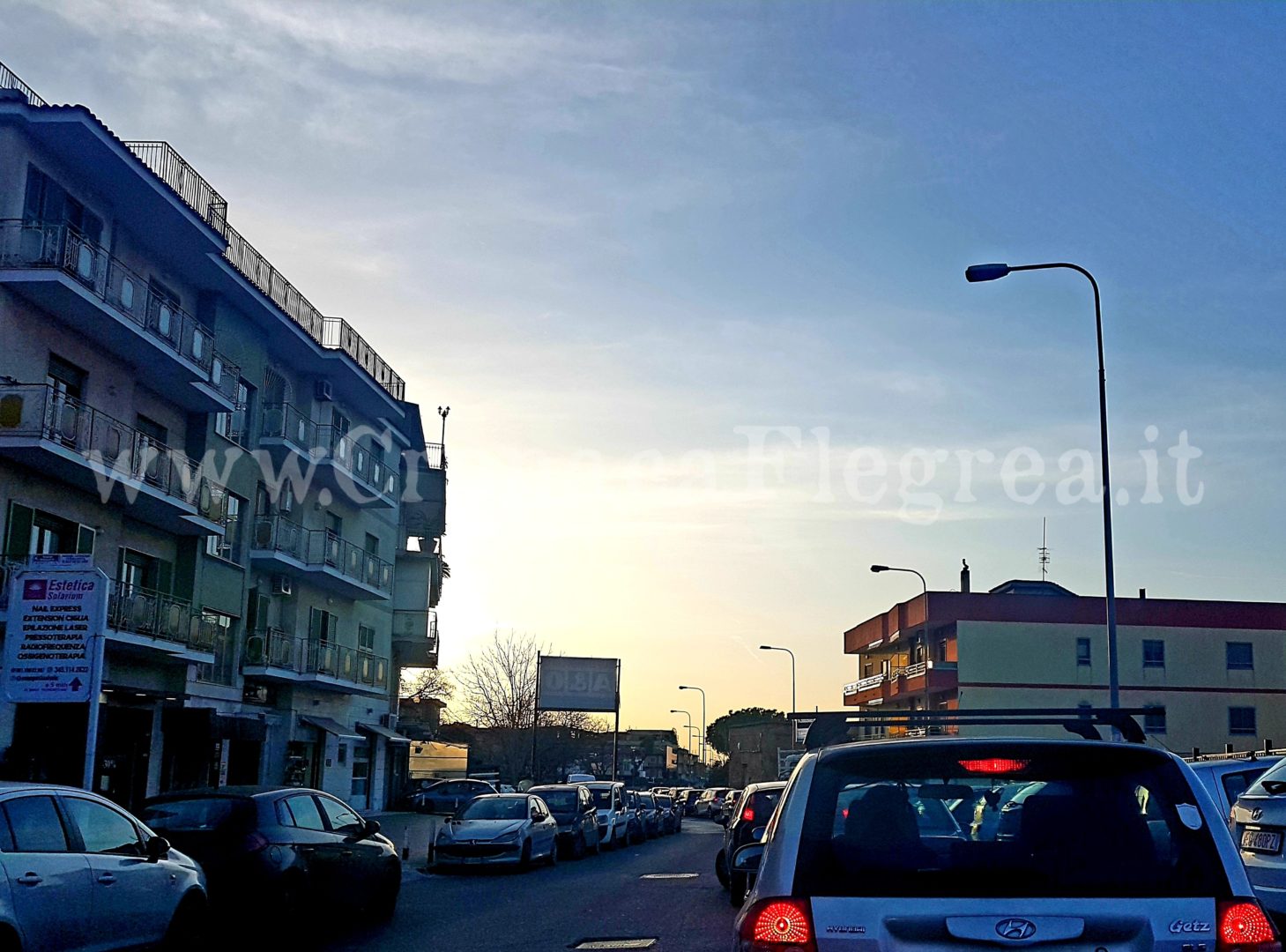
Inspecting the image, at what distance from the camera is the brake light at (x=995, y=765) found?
469cm

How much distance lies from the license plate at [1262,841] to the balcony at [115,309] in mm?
20915

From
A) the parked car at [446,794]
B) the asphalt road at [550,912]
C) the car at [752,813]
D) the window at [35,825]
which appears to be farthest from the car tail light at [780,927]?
the parked car at [446,794]

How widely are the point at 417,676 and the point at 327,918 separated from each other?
268 feet

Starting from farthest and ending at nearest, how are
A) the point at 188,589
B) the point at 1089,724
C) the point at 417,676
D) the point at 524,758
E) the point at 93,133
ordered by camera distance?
the point at 417,676 < the point at 524,758 < the point at 188,589 < the point at 93,133 < the point at 1089,724

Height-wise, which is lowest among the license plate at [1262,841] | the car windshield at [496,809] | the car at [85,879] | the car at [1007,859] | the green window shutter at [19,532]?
the car windshield at [496,809]

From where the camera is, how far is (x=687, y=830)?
54.8 metres

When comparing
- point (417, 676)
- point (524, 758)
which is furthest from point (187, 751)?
point (417, 676)

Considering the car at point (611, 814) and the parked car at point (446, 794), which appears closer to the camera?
the car at point (611, 814)

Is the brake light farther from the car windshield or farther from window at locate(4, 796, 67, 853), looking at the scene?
the car windshield

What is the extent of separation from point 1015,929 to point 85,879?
23.2 ft

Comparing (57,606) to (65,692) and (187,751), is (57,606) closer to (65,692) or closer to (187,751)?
→ (65,692)

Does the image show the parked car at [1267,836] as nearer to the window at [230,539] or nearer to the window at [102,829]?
the window at [102,829]

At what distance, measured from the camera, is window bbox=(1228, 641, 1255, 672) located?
57.3m

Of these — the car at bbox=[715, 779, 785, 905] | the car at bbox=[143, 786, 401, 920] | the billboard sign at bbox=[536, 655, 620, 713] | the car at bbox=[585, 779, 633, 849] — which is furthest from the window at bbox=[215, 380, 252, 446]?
the billboard sign at bbox=[536, 655, 620, 713]
